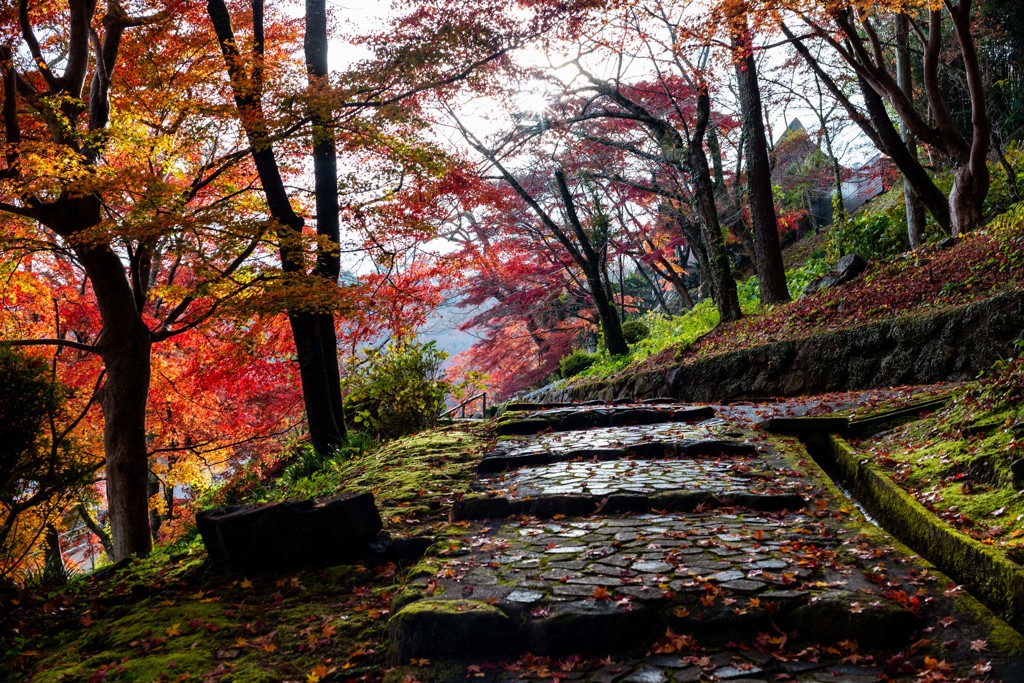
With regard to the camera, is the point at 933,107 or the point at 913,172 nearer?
the point at 933,107

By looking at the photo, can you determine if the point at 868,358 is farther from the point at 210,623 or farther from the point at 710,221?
the point at 210,623

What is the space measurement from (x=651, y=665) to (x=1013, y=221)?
8874 mm

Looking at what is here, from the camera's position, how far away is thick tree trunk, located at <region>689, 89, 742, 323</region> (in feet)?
48.0

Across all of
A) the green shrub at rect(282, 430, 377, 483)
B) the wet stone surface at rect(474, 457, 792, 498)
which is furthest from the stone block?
the green shrub at rect(282, 430, 377, 483)

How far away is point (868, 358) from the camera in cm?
971

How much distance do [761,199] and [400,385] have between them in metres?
8.62

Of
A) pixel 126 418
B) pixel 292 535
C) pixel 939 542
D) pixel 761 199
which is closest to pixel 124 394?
pixel 126 418

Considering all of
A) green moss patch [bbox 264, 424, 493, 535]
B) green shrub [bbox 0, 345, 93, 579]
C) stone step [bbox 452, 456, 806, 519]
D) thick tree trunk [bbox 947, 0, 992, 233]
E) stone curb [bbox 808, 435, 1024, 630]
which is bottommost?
stone curb [bbox 808, 435, 1024, 630]

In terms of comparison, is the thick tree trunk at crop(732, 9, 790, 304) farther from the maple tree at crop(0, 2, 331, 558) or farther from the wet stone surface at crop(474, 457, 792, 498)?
the maple tree at crop(0, 2, 331, 558)

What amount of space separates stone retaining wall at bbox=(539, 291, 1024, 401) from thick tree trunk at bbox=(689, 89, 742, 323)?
2.36 m

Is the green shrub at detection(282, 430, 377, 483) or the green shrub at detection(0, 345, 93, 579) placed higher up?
the green shrub at detection(0, 345, 93, 579)

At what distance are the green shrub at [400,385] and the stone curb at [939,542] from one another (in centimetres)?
620

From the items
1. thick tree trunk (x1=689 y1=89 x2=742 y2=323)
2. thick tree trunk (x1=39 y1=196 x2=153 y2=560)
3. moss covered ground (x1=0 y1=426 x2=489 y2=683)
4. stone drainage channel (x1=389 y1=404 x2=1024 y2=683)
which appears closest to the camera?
stone drainage channel (x1=389 y1=404 x2=1024 y2=683)

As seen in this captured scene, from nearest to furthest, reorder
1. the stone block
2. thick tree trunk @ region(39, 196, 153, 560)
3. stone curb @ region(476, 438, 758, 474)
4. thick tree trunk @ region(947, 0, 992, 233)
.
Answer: the stone block < stone curb @ region(476, 438, 758, 474) < thick tree trunk @ region(39, 196, 153, 560) < thick tree trunk @ region(947, 0, 992, 233)
